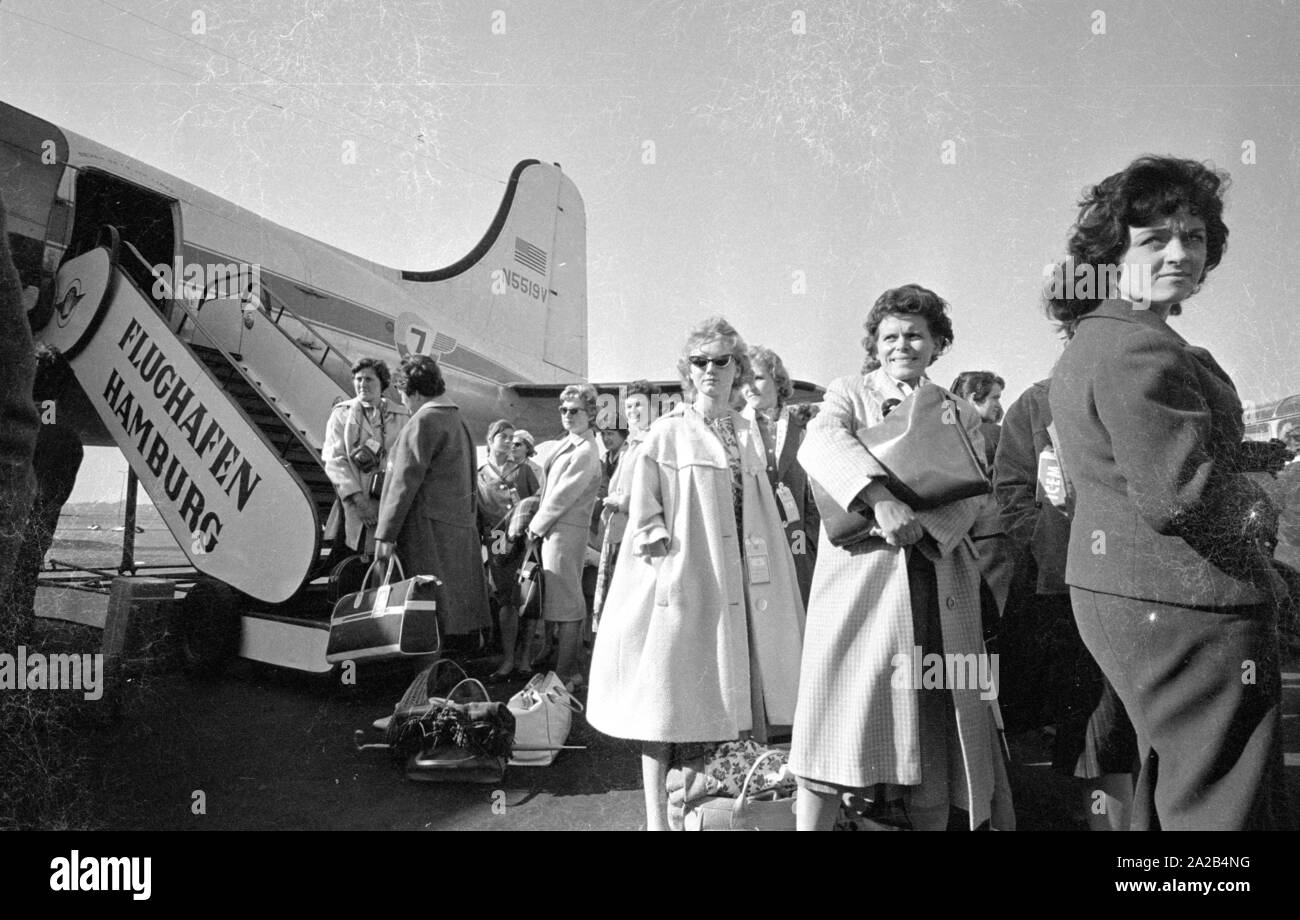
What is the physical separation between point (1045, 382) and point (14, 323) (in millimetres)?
2522

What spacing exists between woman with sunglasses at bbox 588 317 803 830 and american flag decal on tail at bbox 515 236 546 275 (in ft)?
33.0

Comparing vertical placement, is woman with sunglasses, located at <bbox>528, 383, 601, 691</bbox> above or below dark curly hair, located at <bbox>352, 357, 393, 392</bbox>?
below

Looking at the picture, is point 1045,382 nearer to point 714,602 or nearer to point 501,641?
point 714,602

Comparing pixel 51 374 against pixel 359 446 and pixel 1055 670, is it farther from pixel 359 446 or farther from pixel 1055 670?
pixel 1055 670

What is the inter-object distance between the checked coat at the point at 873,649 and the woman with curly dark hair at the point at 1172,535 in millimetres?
267

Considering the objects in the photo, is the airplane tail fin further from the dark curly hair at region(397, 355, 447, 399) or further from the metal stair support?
the dark curly hair at region(397, 355, 447, 399)

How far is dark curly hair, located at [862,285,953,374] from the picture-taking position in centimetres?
186

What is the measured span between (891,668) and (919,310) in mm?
920

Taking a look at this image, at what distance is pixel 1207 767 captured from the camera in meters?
1.31

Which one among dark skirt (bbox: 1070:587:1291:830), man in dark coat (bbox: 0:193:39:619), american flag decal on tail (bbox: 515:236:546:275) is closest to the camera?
man in dark coat (bbox: 0:193:39:619)

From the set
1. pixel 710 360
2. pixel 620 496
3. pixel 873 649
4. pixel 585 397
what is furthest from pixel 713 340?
pixel 585 397

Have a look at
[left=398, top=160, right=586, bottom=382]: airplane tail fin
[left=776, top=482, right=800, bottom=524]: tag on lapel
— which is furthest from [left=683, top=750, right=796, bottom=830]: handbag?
[left=398, top=160, right=586, bottom=382]: airplane tail fin

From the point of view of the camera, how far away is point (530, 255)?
12039 mm
